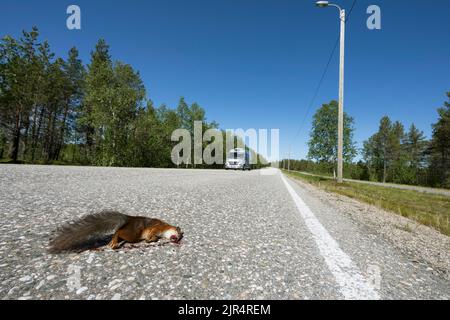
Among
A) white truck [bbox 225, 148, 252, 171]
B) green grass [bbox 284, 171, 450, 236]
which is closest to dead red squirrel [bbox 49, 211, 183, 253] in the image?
green grass [bbox 284, 171, 450, 236]

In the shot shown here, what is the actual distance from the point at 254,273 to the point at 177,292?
0.58 metres

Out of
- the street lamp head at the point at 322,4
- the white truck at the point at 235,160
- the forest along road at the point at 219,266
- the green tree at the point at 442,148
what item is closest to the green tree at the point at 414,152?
the green tree at the point at 442,148

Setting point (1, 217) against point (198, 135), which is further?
point (198, 135)

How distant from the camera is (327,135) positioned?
2867 cm

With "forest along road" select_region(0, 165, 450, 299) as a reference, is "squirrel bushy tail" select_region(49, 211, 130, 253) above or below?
above

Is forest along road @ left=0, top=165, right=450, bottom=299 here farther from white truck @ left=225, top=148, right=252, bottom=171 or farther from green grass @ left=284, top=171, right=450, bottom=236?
white truck @ left=225, top=148, right=252, bottom=171

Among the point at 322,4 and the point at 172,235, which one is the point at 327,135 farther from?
the point at 172,235

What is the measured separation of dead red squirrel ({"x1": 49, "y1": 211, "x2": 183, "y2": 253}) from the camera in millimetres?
1651

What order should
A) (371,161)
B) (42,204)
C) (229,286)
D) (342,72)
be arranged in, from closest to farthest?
(229,286) → (42,204) → (342,72) → (371,161)

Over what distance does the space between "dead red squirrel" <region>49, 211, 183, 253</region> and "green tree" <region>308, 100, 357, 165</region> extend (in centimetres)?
2948

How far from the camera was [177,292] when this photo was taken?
1.18 metres

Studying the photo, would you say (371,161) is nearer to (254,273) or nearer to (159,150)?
(159,150)

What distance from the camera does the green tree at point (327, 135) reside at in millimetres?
27350
